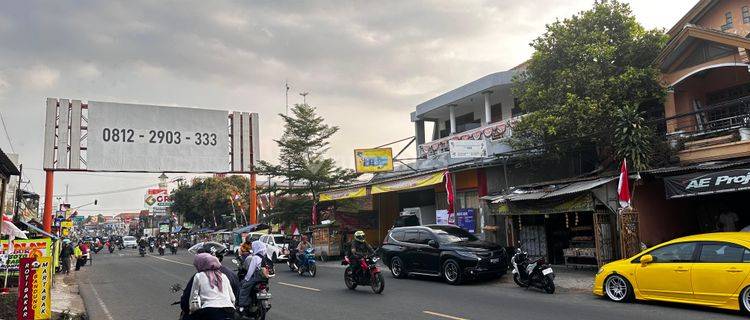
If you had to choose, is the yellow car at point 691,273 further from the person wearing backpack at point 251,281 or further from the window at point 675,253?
the person wearing backpack at point 251,281

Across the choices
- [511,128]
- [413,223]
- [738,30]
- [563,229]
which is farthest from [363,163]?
[738,30]

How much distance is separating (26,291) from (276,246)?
66.5 feet

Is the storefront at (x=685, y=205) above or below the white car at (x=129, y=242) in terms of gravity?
above

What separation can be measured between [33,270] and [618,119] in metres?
15.9

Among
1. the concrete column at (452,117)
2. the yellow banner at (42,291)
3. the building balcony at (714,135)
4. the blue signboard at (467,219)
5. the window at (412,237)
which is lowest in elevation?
the yellow banner at (42,291)

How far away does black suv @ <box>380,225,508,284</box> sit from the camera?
1425 centimetres

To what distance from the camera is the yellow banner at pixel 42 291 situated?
9.61m

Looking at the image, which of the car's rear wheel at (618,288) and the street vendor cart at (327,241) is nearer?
the car's rear wheel at (618,288)

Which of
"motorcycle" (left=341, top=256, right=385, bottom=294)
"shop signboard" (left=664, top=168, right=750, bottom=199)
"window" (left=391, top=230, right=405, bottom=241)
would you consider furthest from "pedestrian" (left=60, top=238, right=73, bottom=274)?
"shop signboard" (left=664, top=168, right=750, bottom=199)

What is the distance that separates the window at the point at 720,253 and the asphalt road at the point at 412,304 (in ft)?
3.05

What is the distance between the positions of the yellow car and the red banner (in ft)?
37.1

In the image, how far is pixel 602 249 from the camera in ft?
49.9

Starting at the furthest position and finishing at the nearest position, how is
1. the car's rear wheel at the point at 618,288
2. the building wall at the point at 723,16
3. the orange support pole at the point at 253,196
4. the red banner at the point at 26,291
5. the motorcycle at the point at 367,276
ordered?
the orange support pole at the point at 253,196 < the building wall at the point at 723,16 < the motorcycle at the point at 367,276 < the car's rear wheel at the point at 618,288 < the red banner at the point at 26,291

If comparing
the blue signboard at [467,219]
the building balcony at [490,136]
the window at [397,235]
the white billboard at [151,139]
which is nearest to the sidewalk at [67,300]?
the window at [397,235]
